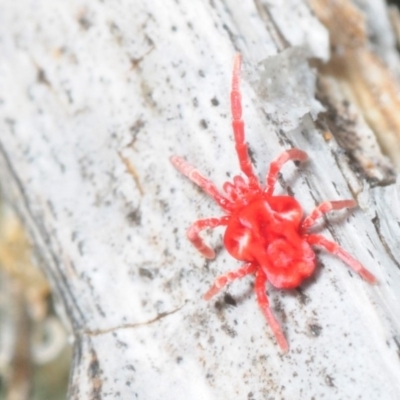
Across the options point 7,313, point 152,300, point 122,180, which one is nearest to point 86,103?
point 122,180

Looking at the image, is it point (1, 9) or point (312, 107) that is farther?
point (1, 9)

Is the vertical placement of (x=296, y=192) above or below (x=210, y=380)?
above

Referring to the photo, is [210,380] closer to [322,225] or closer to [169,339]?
[169,339]

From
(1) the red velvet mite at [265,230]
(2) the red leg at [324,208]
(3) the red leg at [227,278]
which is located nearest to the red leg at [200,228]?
(1) the red velvet mite at [265,230]

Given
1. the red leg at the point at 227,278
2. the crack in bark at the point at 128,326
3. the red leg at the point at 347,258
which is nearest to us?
the red leg at the point at 347,258

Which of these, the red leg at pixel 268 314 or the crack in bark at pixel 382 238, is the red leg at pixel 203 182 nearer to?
the red leg at pixel 268 314
